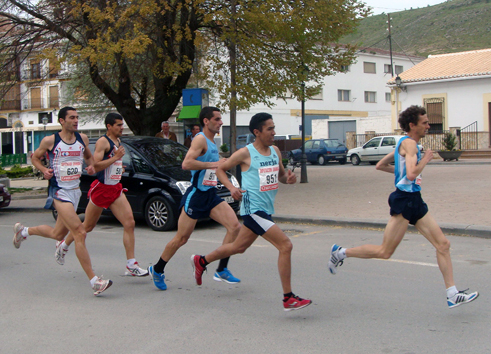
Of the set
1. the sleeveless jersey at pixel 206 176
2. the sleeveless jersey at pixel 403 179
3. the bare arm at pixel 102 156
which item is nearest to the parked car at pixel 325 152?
the bare arm at pixel 102 156

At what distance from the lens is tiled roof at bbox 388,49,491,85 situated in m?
33.7

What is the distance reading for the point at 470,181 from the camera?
648 inches

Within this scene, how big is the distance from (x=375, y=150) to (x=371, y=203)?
60.4 ft

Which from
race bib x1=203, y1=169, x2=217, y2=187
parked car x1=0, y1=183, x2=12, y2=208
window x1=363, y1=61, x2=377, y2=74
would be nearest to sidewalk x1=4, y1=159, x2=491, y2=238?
parked car x1=0, y1=183, x2=12, y2=208

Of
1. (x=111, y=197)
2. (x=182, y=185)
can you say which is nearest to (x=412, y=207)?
(x=111, y=197)

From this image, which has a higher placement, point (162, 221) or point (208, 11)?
point (208, 11)

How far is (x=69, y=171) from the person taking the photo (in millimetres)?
5801

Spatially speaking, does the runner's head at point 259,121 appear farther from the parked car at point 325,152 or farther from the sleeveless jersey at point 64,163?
the parked car at point 325,152

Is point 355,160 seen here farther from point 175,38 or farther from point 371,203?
point 371,203

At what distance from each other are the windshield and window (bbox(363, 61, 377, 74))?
45.7 meters

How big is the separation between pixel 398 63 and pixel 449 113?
2332 centimetres

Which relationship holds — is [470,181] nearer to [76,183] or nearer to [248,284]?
[248,284]

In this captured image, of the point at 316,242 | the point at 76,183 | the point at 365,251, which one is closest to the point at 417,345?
the point at 365,251

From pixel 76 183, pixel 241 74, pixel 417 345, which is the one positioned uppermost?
pixel 241 74
